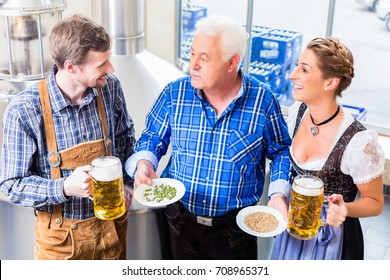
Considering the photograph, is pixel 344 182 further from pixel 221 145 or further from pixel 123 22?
pixel 123 22

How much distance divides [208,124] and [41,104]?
0.66m

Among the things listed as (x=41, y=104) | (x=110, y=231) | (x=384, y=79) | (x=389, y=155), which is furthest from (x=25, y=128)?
(x=384, y=79)

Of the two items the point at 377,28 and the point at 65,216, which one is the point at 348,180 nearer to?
the point at 65,216

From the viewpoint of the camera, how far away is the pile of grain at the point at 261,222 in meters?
1.92

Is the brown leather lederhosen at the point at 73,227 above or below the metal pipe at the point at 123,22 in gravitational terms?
below

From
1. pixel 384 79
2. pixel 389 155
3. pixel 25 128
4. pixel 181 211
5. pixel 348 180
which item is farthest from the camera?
pixel 384 79

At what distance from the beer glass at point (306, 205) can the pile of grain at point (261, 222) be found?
0.08 metres

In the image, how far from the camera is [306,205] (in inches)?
70.7

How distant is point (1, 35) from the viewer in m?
3.37

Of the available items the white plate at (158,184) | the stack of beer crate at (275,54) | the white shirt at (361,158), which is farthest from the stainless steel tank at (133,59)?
the stack of beer crate at (275,54)

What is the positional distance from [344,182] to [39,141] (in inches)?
45.8

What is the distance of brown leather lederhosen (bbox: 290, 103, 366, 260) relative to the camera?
6.61 feet

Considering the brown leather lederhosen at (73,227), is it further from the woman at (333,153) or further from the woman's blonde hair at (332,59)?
the woman's blonde hair at (332,59)

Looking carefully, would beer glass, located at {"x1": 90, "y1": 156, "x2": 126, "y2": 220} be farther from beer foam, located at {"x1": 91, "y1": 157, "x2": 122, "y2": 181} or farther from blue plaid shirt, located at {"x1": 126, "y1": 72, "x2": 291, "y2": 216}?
blue plaid shirt, located at {"x1": 126, "y1": 72, "x2": 291, "y2": 216}
